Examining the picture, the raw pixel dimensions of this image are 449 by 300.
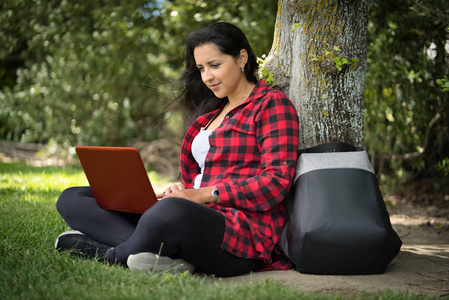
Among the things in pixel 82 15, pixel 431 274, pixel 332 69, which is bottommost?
pixel 431 274

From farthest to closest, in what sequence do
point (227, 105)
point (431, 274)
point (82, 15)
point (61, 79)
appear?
point (61, 79)
point (82, 15)
point (227, 105)
point (431, 274)

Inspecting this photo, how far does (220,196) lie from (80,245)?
826 millimetres

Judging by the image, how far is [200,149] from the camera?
2.71 meters

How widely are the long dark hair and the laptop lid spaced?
0.88 metres

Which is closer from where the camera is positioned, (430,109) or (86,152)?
(86,152)

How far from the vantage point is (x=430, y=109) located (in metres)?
4.64

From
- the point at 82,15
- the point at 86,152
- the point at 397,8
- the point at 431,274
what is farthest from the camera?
the point at 82,15

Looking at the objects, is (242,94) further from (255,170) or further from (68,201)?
(68,201)

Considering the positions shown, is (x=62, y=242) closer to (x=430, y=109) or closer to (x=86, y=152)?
(x=86, y=152)

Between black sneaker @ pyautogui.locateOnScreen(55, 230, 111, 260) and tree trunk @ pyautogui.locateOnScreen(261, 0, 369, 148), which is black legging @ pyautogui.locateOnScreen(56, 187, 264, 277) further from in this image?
tree trunk @ pyautogui.locateOnScreen(261, 0, 369, 148)

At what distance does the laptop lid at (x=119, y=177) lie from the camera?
2.19m

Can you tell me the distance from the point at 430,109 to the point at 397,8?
1066 mm

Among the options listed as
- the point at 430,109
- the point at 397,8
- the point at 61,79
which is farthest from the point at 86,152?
the point at 61,79

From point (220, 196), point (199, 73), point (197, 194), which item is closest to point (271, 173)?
point (220, 196)
